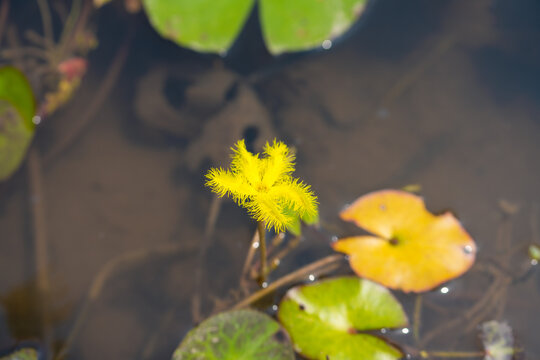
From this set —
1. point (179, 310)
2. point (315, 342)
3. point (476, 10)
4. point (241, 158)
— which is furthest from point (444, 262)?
point (476, 10)

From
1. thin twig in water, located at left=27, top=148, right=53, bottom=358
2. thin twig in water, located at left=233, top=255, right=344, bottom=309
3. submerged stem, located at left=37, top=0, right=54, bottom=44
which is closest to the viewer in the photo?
thin twig in water, located at left=233, top=255, right=344, bottom=309

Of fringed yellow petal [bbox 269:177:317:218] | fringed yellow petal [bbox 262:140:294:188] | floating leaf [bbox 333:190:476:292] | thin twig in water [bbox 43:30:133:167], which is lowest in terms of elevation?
floating leaf [bbox 333:190:476:292]

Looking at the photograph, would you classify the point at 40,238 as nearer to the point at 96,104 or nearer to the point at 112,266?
the point at 112,266

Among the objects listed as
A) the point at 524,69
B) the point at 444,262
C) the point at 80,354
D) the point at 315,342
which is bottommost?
the point at 80,354

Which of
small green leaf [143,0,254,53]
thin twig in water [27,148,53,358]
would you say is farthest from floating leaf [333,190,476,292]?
thin twig in water [27,148,53,358]

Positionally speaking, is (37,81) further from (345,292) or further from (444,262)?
(444,262)

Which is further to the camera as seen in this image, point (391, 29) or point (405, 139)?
point (391, 29)

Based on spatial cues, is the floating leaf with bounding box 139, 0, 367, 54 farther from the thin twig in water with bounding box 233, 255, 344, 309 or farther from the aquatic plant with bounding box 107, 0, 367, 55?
the thin twig in water with bounding box 233, 255, 344, 309
